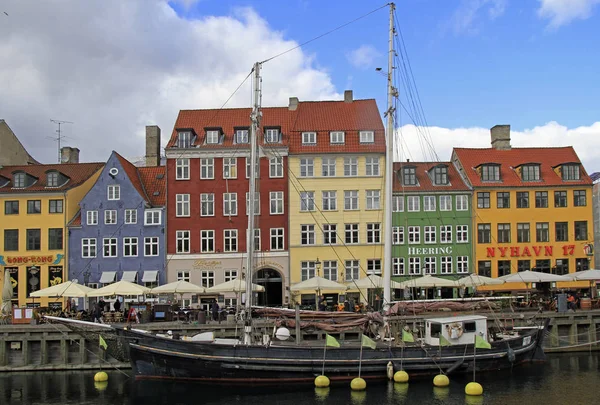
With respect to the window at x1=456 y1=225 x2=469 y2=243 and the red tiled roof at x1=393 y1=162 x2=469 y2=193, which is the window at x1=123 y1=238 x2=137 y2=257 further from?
the window at x1=456 y1=225 x2=469 y2=243

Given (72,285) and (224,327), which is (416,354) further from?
(72,285)

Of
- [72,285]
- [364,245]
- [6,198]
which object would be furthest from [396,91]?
[6,198]

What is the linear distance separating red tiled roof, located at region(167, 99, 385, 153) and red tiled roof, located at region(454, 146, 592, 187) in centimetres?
821

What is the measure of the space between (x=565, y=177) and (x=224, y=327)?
31632mm

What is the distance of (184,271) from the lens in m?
50.8

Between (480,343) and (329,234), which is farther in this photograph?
(329,234)

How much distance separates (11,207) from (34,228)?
2.62m

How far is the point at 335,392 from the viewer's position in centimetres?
2936

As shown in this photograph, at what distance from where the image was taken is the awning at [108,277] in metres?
49.6

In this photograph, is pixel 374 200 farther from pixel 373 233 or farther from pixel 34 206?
pixel 34 206

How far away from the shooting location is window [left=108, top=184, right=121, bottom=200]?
51.5m

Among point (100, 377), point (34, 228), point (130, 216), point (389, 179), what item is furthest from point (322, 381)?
point (34, 228)

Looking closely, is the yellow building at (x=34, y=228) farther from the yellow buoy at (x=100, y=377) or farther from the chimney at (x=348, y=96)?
the chimney at (x=348, y=96)

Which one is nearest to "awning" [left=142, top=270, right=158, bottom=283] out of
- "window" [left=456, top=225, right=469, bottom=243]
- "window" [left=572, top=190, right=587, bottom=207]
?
"window" [left=456, top=225, right=469, bottom=243]
